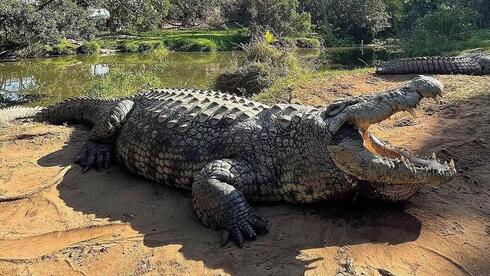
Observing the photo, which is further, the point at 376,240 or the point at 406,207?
the point at 406,207

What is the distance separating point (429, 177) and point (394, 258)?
2.24 ft

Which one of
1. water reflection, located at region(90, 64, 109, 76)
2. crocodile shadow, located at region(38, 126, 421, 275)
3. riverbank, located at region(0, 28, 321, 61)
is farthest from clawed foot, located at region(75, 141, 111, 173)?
riverbank, located at region(0, 28, 321, 61)

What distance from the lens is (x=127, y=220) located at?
Result: 411 centimetres

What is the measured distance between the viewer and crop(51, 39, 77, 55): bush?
32.4 metres

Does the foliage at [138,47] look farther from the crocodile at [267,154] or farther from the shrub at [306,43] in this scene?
the crocodile at [267,154]

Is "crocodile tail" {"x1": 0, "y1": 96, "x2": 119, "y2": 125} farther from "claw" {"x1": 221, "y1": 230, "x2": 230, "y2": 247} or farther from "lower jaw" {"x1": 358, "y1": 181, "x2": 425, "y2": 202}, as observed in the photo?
"lower jaw" {"x1": 358, "y1": 181, "x2": 425, "y2": 202}

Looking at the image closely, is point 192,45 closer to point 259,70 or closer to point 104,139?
point 259,70

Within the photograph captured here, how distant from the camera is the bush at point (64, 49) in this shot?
32.4m

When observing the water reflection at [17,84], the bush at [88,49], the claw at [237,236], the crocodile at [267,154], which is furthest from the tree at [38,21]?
the bush at [88,49]

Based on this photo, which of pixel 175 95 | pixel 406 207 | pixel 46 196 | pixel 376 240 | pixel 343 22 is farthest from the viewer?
pixel 343 22

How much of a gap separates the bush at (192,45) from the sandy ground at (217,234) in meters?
34.0

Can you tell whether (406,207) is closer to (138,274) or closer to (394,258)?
(394,258)

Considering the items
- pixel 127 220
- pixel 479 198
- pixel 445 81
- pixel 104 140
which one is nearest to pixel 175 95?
pixel 104 140

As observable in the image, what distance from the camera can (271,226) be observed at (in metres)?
3.75
